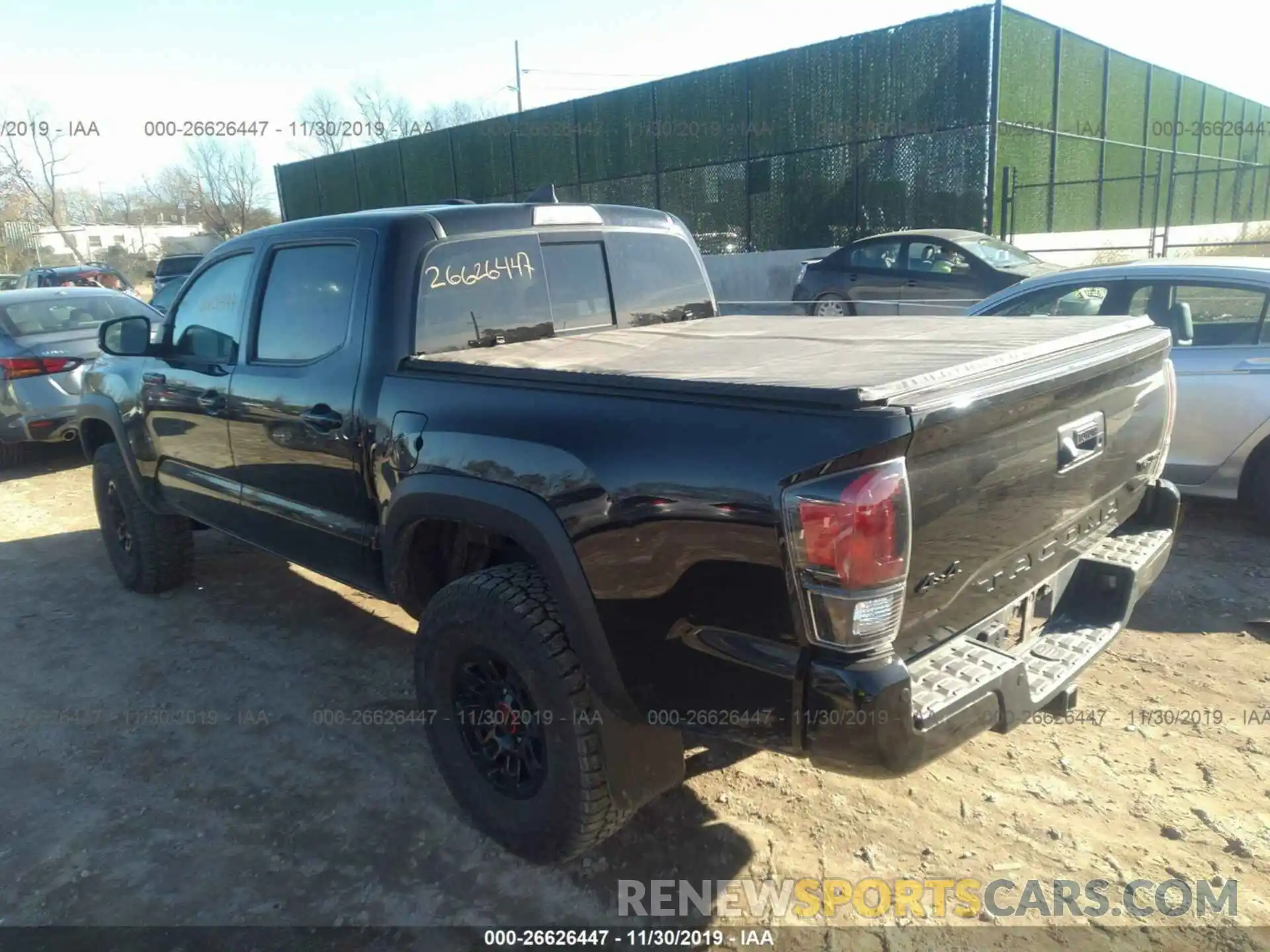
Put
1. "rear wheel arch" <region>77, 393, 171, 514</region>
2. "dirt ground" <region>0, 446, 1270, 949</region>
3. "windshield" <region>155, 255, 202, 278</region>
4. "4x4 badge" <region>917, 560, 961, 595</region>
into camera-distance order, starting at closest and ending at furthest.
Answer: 1. "4x4 badge" <region>917, 560, 961, 595</region>
2. "dirt ground" <region>0, 446, 1270, 949</region>
3. "rear wheel arch" <region>77, 393, 171, 514</region>
4. "windshield" <region>155, 255, 202, 278</region>

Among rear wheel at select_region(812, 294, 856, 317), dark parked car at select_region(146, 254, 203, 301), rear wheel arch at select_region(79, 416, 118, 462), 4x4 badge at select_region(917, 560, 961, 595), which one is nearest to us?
4x4 badge at select_region(917, 560, 961, 595)

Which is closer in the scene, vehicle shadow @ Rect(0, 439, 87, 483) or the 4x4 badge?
the 4x4 badge

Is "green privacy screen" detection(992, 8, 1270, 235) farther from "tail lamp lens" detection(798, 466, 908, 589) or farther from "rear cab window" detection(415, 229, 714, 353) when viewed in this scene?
"tail lamp lens" detection(798, 466, 908, 589)

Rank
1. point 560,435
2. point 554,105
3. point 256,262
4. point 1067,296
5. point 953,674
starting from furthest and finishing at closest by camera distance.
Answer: point 554,105, point 1067,296, point 256,262, point 560,435, point 953,674

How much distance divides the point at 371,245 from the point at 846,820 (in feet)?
8.41

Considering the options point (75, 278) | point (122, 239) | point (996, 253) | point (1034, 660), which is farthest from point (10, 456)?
point (122, 239)

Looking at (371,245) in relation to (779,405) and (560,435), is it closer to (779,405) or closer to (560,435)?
(560,435)

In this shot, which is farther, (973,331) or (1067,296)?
(1067,296)

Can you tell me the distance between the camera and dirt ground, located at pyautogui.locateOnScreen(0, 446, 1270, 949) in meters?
2.68

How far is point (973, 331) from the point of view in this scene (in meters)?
3.03

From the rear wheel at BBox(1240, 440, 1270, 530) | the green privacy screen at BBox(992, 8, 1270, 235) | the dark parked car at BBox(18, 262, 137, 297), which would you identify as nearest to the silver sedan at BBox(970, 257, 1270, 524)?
the rear wheel at BBox(1240, 440, 1270, 530)

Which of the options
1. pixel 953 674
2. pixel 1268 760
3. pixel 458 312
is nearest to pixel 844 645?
pixel 953 674

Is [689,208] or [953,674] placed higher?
[689,208]

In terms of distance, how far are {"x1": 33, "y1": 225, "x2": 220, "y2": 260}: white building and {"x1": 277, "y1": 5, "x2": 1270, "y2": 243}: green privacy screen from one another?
75.0ft
